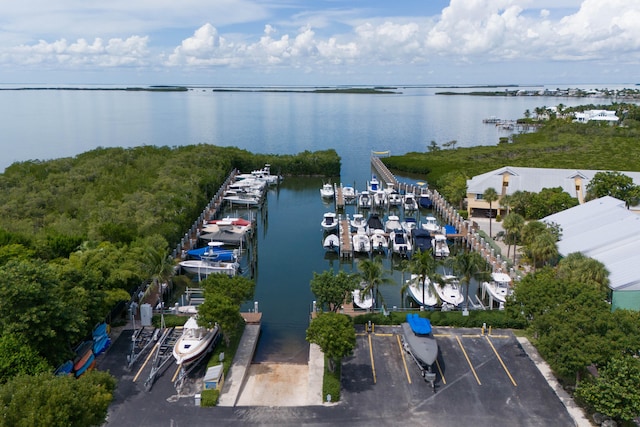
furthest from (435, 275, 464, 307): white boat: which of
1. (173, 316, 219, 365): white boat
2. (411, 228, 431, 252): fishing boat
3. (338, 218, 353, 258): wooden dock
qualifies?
(173, 316, 219, 365): white boat

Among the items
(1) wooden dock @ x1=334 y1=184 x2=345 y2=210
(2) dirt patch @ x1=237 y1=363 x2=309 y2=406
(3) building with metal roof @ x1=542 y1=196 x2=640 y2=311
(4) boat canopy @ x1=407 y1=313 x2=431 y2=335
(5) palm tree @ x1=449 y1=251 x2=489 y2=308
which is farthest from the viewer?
(1) wooden dock @ x1=334 y1=184 x2=345 y2=210

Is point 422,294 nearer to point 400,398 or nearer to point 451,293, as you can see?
point 451,293

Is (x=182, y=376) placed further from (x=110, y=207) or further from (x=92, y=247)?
(x=110, y=207)

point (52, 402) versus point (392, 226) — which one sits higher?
point (52, 402)

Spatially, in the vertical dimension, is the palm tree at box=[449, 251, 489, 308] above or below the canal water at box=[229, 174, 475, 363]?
above

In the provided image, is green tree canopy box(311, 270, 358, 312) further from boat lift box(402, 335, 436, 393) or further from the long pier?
the long pier

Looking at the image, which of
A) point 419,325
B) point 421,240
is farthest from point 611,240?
point 419,325

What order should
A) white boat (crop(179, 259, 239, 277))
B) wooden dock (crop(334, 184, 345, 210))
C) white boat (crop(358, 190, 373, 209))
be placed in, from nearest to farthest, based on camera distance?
white boat (crop(179, 259, 239, 277)) < white boat (crop(358, 190, 373, 209)) < wooden dock (crop(334, 184, 345, 210))
